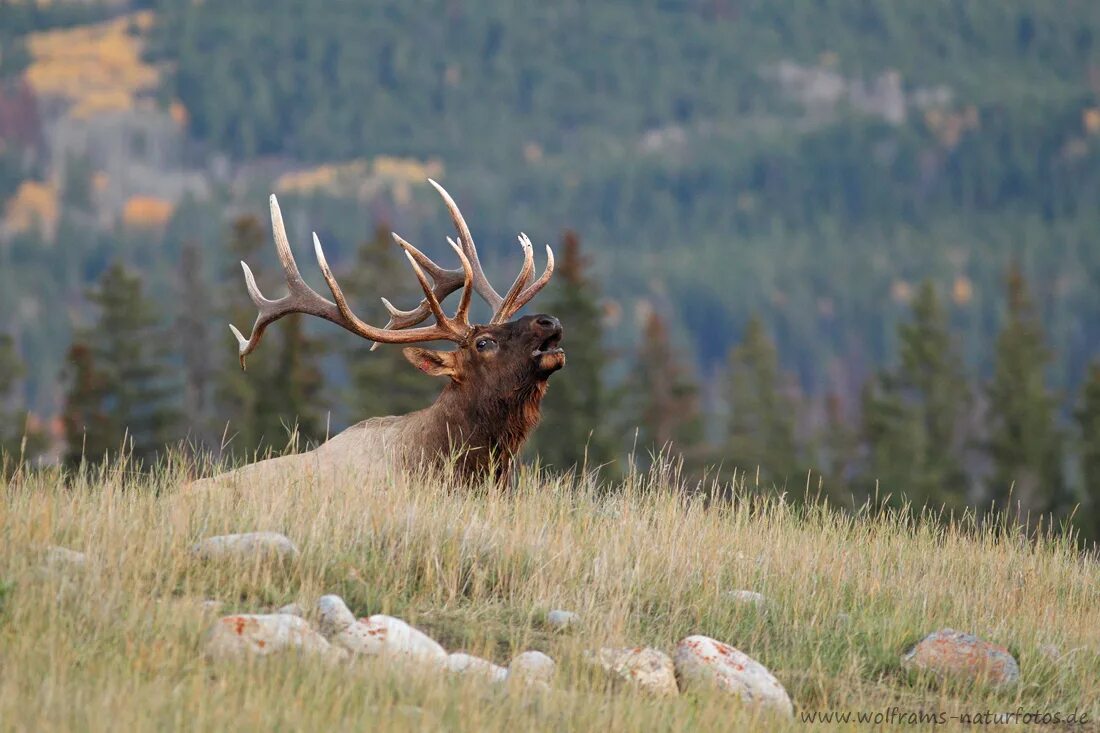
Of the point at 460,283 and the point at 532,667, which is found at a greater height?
the point at 460,283

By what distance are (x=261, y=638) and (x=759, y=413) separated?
5091 cm

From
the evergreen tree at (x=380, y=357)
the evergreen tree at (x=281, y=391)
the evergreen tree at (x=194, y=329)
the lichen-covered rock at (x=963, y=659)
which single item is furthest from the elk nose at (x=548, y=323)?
the evergreen tree at (x=194, y=329)

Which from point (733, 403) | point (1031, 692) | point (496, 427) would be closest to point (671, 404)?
point (733, 403)

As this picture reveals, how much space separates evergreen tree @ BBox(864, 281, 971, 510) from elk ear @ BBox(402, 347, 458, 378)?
3313cm

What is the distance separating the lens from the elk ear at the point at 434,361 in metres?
11.2

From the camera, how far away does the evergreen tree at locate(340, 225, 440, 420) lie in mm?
38844

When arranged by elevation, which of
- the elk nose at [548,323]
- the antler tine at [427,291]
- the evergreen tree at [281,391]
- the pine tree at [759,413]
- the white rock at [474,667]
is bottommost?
the pine tree at [759,413]

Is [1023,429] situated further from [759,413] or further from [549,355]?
[549,355]

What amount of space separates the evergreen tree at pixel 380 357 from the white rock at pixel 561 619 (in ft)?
90.7

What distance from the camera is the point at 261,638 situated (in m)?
6.36

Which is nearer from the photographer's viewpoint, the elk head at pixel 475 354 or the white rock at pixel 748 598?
the white rock at pixel 748 598

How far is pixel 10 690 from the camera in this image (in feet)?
18.7

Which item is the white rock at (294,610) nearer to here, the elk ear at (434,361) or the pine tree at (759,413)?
the elk ear at (434,361)

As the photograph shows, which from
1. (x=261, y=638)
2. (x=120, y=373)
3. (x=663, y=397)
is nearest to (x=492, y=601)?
(x=261, y=638)
